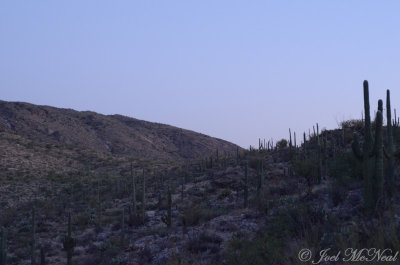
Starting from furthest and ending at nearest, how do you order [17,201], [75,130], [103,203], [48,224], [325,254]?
[75,130]
[17,201]
[103,203]
[48,224]
[325,254]

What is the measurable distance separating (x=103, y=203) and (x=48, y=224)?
5.07 meters

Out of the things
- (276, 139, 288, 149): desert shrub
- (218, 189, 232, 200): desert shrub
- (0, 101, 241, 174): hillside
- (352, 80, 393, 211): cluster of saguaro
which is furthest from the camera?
(0, 101, 241, 174): hillside

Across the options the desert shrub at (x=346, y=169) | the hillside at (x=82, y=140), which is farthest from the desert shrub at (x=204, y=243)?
the hillside at (x=82, y=140)

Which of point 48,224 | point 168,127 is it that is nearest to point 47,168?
point 48,224

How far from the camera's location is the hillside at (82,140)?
53.5 metres

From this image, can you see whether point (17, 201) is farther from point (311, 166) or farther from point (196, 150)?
point (196, 150)

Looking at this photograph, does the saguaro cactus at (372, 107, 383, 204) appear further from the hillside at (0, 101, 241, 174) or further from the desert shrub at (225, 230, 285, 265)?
the hillside at (0, 101, 241, 174)

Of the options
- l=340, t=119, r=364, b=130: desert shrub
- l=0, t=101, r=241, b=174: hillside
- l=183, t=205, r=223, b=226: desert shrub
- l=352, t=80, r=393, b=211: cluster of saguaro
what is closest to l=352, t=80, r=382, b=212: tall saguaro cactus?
l=352, t=80, r=393, b=211: cluster of saguaro

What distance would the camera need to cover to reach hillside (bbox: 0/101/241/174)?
53469 mm

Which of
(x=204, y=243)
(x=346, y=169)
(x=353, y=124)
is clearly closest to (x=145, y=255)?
(x=204, y=243)

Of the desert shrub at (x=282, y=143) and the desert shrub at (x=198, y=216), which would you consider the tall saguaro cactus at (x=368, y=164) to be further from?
the desert shrub at (x=282, y=143)

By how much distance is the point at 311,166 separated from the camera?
68.3 feet

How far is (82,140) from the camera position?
2997 inches

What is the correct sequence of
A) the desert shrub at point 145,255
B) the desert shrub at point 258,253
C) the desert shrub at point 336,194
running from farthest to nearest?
the desert shrub at point 336,194
the desert shrub at point 145,255
the desert shrub at point 258,253
